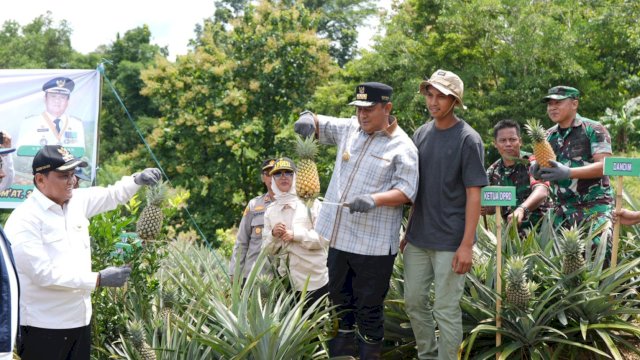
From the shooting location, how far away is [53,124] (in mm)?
8164

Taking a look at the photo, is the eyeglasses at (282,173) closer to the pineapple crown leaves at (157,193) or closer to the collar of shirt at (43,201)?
the pineapple crown leaves at (157,193)

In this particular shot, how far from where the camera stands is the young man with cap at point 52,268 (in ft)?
13.5

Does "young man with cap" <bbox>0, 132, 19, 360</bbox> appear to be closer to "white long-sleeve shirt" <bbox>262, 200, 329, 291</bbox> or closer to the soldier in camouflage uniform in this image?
"white long-sleeve shirt" <bbox>262, 200, 329, 291</bbox>

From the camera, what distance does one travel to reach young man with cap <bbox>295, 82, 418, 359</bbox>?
15.9ft

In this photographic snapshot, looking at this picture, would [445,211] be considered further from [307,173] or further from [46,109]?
[46,109]

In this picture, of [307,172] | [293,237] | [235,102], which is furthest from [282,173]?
[235,102]

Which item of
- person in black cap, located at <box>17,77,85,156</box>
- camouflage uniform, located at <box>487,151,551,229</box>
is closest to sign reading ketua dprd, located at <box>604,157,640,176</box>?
camouflage uniform, located at <box>487,151,551,229</box>

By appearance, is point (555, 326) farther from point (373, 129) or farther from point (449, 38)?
point (449, 38)

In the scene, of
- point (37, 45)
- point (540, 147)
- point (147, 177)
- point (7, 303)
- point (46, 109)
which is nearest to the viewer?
point (7, 303)

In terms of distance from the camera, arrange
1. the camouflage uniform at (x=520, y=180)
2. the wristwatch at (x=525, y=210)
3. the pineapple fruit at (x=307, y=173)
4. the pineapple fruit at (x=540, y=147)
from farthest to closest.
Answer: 1. the camouflage uniform at (x=520, y=180)
2. the wristwatch at (x=525, y=210)
3. the pineapple fruit at (x=540, y=147)
4. the pineapple fruit at (x=307, y=173)

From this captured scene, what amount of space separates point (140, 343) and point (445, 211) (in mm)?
2260

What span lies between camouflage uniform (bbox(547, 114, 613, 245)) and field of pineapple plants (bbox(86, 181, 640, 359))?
0.31m

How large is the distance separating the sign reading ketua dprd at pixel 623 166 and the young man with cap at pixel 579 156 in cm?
42

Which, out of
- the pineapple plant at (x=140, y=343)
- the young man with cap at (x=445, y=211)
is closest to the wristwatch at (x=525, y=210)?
the young man with cap at (x=445, y=211)
